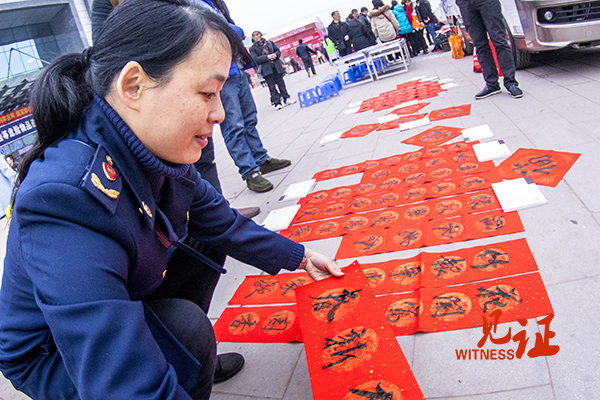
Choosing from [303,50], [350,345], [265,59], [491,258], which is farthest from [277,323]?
[303,50]

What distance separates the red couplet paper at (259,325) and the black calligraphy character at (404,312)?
319 millimetres

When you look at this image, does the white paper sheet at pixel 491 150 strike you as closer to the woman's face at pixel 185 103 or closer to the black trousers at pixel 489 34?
the black trousers at pixel 489 34

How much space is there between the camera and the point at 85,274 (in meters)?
0.70

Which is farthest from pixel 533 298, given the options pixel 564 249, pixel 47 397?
pixel 47 397

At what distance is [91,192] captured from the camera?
0.74 metres

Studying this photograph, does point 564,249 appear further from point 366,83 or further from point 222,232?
point 366,83

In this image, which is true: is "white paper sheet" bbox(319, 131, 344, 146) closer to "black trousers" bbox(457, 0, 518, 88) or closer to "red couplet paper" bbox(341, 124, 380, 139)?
"red couplet paper" bbox(341, 124, 380, 139)

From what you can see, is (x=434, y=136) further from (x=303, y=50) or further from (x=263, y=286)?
(x=303, y=50)

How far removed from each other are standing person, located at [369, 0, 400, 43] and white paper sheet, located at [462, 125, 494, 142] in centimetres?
610

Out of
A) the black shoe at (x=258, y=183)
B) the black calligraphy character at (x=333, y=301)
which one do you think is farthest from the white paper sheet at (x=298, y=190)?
the black calligraphy character at (x=333, y=301)

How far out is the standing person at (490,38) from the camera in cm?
357

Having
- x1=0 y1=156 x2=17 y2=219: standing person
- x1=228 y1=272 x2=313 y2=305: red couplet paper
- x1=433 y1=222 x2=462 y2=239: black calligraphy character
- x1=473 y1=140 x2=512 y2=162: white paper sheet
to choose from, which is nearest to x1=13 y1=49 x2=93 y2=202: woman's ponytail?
x1=228 y1=272 x2=313 y2=305: red couplet paper

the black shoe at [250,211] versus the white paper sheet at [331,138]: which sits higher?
the white paper sheet at [331,138]

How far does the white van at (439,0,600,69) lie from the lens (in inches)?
139
